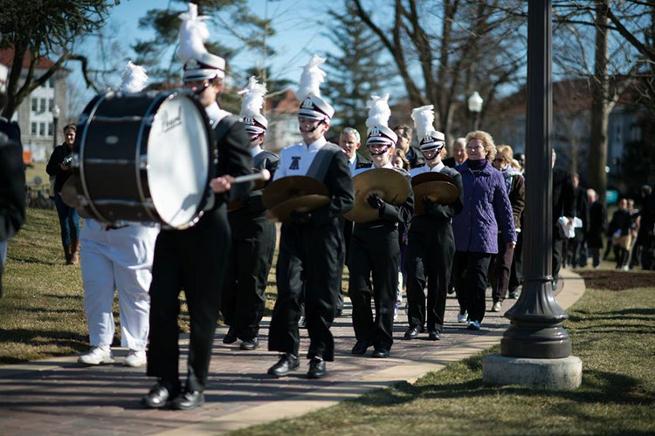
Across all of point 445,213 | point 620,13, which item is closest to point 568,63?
point 620,13

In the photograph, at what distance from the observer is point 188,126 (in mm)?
6891

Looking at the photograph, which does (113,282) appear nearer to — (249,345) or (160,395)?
(249,345)

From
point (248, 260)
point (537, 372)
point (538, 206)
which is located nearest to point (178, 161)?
point (538, 206)

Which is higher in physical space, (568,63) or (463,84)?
(463,84)

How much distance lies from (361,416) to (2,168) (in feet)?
8.73

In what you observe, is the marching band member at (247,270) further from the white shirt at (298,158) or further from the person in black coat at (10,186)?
the person in black coat at (10,186)

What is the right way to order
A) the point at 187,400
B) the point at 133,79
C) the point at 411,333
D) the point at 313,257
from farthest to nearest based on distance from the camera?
1. the point at 411,333
2. the point at 133,79
3. the point at 313,257
4. the point at 187,400

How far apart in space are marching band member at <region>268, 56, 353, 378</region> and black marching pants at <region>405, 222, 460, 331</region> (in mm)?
2496

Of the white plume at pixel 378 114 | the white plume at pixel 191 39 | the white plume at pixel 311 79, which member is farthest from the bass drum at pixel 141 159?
the white plume at pixel 378 114

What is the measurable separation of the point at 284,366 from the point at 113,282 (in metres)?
1.58

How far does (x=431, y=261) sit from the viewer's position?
1112 cm

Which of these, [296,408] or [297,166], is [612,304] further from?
[296,408]

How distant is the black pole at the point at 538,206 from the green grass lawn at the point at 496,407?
1.23 ft

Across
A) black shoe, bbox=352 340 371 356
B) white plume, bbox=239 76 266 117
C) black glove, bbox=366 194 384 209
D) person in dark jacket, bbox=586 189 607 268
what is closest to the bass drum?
black glove, bbox=366 194 384 209
